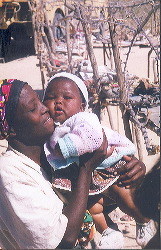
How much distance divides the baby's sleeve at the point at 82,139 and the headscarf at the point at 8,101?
207 mm

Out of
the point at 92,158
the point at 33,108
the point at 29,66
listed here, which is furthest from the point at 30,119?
the point at 29,66

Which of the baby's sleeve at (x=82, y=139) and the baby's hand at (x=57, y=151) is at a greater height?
the baby's sleeve at (x=82, y=139)

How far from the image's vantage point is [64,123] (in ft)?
4.60

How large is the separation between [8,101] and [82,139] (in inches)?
12.1

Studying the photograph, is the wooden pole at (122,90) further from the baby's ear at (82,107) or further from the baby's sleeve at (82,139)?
the baby's sleeve at (82,139)

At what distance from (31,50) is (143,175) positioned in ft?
34.2

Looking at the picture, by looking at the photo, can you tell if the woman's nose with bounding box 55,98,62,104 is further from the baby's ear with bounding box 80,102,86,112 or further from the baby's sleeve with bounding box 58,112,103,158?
the baby's sleeve with bounding box 58,112,103,158

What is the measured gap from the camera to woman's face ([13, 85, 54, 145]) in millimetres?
1243

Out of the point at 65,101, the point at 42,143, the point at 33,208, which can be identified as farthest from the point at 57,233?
the point at 65,101

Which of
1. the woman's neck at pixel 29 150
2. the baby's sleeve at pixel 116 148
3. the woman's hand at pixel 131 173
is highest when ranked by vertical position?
the woman's neck at pixel 29 150

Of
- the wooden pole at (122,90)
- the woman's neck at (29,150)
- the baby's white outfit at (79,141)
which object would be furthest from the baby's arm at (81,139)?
the wooden pole at (122,90)

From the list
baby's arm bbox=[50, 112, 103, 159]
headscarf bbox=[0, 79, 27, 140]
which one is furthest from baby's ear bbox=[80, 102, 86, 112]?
headscarf bbox=[0, 79, 27, 140]

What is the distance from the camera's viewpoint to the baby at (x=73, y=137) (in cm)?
123

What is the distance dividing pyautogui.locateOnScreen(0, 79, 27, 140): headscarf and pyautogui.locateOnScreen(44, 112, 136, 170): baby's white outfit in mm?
195
